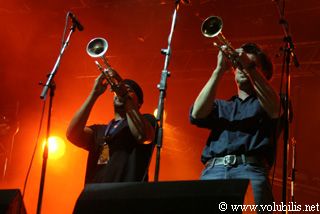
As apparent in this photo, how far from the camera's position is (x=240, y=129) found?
3.47m

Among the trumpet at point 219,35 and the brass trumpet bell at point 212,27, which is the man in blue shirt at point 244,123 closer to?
the trumpet at point 219,35

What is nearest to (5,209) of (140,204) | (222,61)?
(140,204)

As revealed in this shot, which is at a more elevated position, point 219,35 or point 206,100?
point 219,35

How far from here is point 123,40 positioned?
8773 millimetres

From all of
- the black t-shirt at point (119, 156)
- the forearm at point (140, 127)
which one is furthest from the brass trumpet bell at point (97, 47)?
the forearm at point (140, 127)

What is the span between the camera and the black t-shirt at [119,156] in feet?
12.5

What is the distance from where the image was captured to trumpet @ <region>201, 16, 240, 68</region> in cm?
362

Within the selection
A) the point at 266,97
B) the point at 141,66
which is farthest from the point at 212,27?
the point at 141,66

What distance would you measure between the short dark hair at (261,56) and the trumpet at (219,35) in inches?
6.1

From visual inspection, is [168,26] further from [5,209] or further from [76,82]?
[5,209]

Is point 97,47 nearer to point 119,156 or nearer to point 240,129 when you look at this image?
point 119,156

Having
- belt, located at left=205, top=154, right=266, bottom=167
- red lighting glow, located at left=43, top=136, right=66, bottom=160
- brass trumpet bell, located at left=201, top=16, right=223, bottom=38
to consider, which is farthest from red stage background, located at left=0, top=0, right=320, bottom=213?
belt, located at left=205, top=154, right=266, bottom=167

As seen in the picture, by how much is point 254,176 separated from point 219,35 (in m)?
1.18

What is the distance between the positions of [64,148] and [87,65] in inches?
68.2
